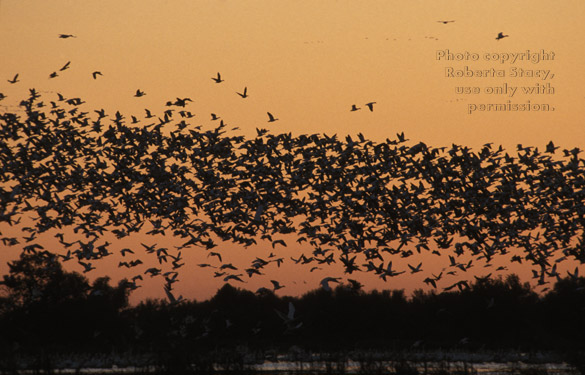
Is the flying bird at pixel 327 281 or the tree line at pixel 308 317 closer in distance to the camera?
the flying bird at pixel 327 281

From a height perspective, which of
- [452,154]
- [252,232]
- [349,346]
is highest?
[452,154]

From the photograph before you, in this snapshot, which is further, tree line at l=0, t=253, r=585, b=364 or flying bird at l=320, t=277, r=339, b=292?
tree line at l=0, t=253, r=585, b=364

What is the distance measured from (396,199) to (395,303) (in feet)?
110

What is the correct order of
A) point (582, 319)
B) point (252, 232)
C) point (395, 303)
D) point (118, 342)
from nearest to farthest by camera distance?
1. point (252, 232)
2. point (118, 342)
3. point (582, 319)
4. point (395, 303)

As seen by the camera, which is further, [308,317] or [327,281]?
[308,317]

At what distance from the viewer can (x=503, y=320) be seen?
265 ft

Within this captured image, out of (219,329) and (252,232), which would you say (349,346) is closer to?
(219,329)

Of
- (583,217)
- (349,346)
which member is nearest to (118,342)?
(349,346)

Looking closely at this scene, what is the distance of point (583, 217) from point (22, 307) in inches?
1714

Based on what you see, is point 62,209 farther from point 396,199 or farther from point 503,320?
point 503,320

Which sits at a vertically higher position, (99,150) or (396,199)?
(99,150)

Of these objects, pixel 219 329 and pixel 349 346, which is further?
pixel 219 329

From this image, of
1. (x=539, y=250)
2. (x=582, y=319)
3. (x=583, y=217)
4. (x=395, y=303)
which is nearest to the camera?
(x=539, y=250)

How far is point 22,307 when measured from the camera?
72.1m
